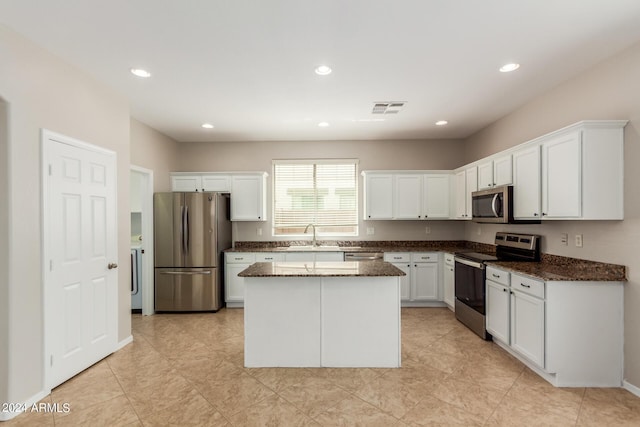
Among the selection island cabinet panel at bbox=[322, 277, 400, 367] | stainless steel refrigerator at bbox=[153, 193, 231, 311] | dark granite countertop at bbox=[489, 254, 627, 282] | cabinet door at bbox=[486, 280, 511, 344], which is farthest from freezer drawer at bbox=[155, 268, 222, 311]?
dark granite countertop at bbox=[489, 254, 627, 282]

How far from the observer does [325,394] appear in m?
2.51

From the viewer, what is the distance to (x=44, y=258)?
252 cm

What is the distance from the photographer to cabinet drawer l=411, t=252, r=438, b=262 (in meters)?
4.93

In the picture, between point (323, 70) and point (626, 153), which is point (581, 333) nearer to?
point (626, 153)

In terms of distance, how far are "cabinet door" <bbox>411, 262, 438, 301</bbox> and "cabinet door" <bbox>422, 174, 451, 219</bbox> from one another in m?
0.84

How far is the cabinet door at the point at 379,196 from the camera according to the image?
17.1 ft

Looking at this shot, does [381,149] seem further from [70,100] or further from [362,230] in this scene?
[70,100]

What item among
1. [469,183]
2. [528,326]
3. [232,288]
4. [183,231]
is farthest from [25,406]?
[469,183]

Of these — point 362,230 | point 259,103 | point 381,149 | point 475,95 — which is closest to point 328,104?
point 259,103

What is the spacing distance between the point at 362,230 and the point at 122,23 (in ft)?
14.2

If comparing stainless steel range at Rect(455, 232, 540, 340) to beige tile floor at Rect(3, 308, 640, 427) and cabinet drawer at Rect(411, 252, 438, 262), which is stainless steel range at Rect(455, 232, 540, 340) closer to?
beige tile floor at Rect(3, 308, 640, 427)

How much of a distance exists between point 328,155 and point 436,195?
6.44 feet

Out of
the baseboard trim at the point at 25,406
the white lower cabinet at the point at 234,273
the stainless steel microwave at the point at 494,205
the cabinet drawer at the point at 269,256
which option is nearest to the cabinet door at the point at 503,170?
the stainless steel microwave at the point at 494,205

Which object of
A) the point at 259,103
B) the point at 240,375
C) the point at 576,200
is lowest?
the point at 240,375
